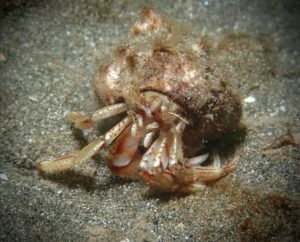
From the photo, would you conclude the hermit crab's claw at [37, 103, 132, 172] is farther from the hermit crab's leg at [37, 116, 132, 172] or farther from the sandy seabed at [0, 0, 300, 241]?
the sandy seabed at [0, 0, 300, 241]

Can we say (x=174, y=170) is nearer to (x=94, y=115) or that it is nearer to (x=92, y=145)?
(x=92, y=145)

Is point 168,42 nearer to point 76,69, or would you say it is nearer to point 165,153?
point 165,153

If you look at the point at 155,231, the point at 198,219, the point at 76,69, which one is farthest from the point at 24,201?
the point at 76,69

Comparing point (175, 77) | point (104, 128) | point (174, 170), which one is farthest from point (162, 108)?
point (104, 128)

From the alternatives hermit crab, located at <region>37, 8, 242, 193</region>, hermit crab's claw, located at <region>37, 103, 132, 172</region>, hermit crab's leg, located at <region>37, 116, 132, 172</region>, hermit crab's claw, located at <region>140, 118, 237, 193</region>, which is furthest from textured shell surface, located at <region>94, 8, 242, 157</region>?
hermit crab's leg, located at <region>37, 116, 132, 172</region>

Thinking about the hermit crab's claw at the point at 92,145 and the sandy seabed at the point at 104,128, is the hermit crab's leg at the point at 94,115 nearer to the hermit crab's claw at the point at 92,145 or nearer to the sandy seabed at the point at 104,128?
the hermit crab's claw at the point at 92,145

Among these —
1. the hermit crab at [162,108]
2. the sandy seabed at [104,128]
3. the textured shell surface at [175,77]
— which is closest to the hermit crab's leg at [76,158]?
the hermit crab at [162,108]

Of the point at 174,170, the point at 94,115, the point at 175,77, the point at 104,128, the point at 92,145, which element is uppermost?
the point at 175,77
